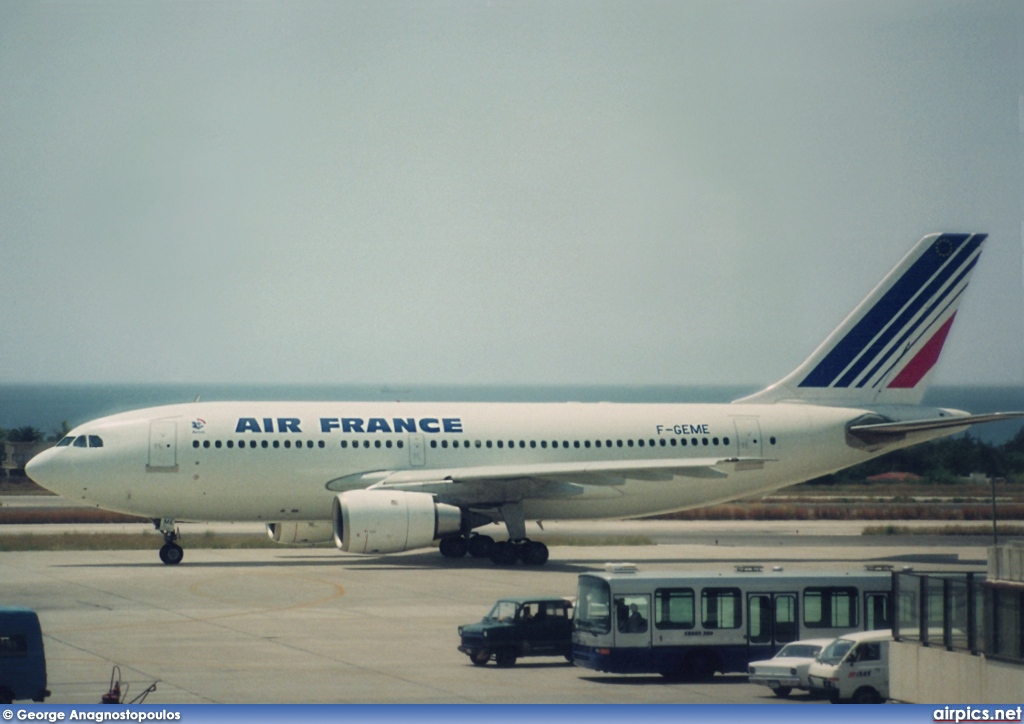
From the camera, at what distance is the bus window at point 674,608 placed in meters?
26.8

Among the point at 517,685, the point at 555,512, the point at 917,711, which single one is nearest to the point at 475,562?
the point at 555,512

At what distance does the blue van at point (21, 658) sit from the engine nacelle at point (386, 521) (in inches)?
823

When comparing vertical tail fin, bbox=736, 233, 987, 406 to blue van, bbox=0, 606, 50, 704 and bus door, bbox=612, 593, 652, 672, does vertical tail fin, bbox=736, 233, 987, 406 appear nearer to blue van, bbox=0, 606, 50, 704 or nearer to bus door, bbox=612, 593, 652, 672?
bus door, bbox=612, 593, 652, 672

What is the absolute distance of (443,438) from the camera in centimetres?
4828

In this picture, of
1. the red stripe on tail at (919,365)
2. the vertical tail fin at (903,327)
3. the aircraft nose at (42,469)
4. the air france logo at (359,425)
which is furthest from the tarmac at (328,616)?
the red stripe on tail at (919,365)

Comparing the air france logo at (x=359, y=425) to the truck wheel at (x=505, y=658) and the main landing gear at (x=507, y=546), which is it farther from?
the truck wheel at (x=505, y=658)

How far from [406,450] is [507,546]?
488 centimetres

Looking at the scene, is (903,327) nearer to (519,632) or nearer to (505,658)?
(519,632)

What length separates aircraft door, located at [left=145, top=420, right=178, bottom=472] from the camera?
147ft

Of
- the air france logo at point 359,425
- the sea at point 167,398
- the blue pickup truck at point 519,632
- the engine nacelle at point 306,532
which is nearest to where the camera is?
the blue pickup truck at point 519,632

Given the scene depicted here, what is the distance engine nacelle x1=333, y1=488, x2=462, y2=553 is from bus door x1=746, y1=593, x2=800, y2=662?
17.8m

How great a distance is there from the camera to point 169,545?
45.4 meters
